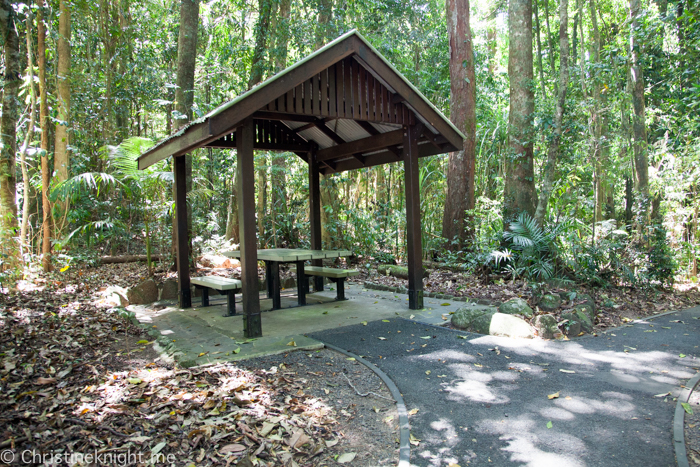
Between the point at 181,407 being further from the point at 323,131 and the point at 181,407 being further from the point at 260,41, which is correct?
the point at 260,41

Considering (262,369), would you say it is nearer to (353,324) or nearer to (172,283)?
(353,324)

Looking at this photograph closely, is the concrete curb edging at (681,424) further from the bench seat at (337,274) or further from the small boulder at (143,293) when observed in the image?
the small boulder at (143,293)

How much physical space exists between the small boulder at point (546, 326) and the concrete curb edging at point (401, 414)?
7.37 ft

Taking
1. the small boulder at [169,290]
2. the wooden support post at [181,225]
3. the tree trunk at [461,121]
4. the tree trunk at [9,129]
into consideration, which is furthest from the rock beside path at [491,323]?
the tree trunk at [9,129]

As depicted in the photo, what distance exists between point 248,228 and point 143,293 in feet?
12.8

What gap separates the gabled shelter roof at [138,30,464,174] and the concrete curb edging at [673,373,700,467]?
3.99 meters

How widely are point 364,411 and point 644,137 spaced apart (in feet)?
36.0

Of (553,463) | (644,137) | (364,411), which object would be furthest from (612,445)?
(644,137)

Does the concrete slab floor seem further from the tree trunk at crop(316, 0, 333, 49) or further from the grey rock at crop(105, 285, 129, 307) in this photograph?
the tree trunk at crop(316, 0, 333, 49)

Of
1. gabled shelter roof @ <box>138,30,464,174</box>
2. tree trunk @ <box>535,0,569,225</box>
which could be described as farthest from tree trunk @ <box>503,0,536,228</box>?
gabled shelter roof @ <box>138,30,464,174</box>

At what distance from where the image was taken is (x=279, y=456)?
2.68 meters

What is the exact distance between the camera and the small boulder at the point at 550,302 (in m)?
5.96

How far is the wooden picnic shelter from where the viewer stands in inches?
199

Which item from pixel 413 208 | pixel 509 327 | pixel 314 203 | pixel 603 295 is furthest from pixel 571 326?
pixel 314 203
